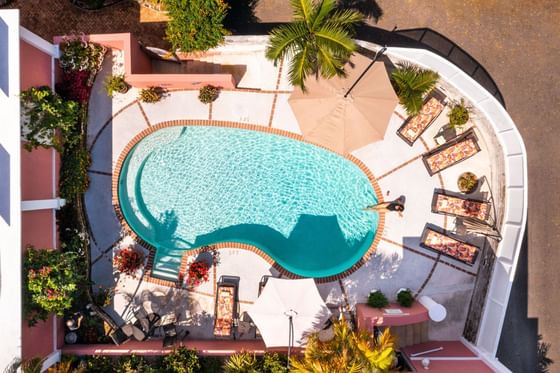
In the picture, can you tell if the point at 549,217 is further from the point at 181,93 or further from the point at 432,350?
the point at 181,93

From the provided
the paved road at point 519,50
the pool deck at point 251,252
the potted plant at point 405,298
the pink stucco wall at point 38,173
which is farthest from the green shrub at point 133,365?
the paved road at point 519,50

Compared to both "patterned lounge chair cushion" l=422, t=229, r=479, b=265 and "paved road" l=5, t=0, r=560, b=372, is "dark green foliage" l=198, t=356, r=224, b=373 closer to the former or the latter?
"patterned lounge chair cushion" l=422, t=229, r=479, b=265

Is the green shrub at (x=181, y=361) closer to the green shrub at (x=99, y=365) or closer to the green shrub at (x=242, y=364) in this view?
the green shrub at (x=242, y=364)

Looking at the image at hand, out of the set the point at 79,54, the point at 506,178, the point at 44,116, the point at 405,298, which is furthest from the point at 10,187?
the point at 506,178

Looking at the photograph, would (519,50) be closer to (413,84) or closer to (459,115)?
(459,115)

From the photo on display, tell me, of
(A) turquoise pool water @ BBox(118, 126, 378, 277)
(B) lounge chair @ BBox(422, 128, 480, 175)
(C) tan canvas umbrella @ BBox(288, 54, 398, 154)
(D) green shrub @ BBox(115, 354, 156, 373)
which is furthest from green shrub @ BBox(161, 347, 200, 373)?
(B) lounge chair @ BBox(422, 128, 480, 175)
